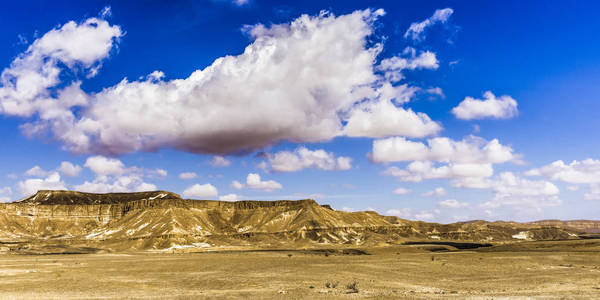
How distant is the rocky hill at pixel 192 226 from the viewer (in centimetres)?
14488

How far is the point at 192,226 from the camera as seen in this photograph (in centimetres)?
16225

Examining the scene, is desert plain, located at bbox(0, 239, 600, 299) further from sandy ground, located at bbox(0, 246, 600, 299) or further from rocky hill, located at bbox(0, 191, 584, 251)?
rocky hill, located at bbox(0, 191, 584, 251)

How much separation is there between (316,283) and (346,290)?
5947mm

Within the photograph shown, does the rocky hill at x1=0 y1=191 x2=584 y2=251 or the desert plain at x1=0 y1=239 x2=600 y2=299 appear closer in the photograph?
the desert plain at x1=0 y1=239 x2=600 y2=299

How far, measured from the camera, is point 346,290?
32.2m

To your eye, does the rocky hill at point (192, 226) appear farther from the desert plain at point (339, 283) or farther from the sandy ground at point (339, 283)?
the sandy ground at point (339, 283)

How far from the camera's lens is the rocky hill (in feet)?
475

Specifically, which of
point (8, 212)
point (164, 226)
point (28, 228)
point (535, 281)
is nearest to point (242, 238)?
point (164, 226)

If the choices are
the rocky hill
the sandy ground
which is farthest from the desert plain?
the rocky hill

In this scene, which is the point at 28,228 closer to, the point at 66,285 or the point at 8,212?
the point at 8,212

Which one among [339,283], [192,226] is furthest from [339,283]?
[192,226]

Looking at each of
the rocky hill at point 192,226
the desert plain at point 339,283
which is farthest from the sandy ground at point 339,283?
the rocky hill at point 192,226

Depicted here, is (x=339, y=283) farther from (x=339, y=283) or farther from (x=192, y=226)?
(x=192, y=226)

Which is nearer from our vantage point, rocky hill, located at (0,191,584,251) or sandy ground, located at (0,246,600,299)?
sandy ground, located at (0,246,600,299)
